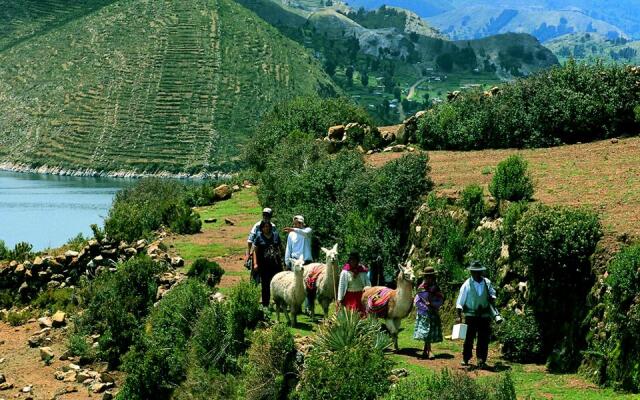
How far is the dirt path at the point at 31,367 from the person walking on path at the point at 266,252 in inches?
215

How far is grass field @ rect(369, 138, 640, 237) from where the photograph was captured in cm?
1825

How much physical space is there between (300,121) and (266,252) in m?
33.7

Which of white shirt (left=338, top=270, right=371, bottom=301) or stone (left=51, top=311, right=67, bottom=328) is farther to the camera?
stone (left=51, top=311, right=67, bottom=328)

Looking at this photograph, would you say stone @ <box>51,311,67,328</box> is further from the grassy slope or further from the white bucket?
the white bucket

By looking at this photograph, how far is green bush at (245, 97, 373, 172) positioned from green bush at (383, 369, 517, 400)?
37316mm

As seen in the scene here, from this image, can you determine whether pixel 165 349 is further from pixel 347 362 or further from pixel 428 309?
pixel 428 309

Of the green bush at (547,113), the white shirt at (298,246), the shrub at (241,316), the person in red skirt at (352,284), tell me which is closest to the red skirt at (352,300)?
the person in red skirt at (352,284)

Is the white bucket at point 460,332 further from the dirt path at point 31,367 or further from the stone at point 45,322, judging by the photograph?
the stone at point 45,322

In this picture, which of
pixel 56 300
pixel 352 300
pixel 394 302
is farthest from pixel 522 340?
pixel 56 300

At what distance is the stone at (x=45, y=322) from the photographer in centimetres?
2672

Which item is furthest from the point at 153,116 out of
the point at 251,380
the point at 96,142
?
the point at 251,380

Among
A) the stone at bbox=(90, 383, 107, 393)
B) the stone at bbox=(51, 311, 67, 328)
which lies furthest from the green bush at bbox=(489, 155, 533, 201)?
the stone at bbox=(51, 311, 67, 328)

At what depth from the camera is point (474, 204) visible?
20.4 m

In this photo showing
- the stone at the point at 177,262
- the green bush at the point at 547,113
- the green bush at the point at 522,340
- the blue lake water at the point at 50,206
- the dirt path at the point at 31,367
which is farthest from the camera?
the blue lake water at the point at 50,206
